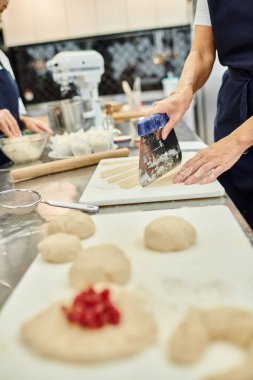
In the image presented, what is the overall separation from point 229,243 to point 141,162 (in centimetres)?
42

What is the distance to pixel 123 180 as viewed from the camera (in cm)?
127

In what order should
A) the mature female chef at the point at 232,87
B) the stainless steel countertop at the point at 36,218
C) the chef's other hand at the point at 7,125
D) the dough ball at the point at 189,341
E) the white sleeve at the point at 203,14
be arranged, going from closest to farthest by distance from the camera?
the dough ball at the point at 189,341 < the stainless steel countertop at the point at 36,218 < the mature female chef at the point at 232,87 < the white sleeve at the point at 203,14 < the chef's other hand at the point at 7,125

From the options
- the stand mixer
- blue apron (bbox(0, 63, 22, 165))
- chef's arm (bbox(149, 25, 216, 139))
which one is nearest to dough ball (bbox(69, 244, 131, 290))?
chef's arm (bbox(149, 25, 216, 139))

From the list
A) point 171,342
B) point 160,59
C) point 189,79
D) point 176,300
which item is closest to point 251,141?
point 189,79

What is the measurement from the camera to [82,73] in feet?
7.64

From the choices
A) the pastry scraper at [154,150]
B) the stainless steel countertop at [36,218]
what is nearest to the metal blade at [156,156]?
the pastry scraper at [154,150]

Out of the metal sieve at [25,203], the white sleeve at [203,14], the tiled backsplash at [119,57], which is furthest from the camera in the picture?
the tiled backsplash at [119,57]

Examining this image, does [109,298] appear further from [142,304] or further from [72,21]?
[72,21]

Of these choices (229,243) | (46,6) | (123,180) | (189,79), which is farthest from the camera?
(46,6)

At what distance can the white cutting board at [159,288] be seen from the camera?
0.51m

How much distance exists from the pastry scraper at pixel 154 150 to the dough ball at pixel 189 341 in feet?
2.15

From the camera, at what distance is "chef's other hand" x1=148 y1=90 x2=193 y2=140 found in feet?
4.15

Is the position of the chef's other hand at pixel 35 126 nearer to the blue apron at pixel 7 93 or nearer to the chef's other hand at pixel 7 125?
the blue apron at pixel 7 93

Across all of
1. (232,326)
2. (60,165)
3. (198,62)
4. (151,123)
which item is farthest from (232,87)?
(232,326)
